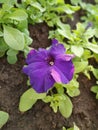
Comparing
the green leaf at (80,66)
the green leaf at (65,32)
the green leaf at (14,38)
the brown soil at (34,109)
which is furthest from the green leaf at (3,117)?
the green leaf at (65,32)

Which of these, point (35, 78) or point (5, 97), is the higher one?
point (35, 78)

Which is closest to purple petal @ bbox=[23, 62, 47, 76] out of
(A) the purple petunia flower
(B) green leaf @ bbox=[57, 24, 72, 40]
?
(A) the purple petunia flower

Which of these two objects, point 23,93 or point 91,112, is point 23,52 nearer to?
point 23,93

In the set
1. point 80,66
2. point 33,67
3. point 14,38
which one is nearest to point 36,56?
point 33,67

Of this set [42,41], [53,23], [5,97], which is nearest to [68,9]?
[53,23]

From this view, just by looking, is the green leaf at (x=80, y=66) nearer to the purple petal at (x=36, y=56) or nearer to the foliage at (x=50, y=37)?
the foliage at (x=50, y=37)
